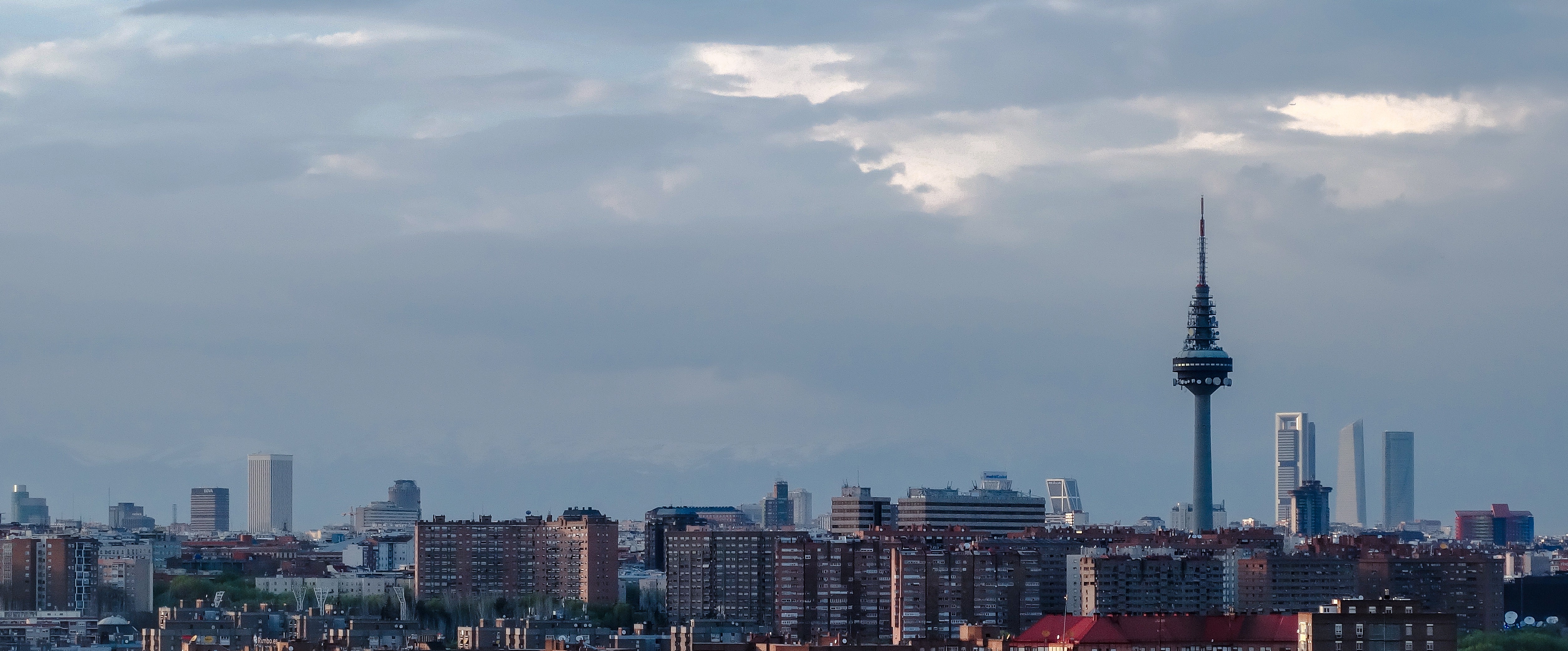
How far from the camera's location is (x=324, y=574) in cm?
18550

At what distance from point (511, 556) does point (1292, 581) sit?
50.5 m

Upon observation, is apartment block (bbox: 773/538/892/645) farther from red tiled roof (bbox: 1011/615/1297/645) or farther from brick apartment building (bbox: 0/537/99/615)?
brick apartment building (bbox: 0/537/99/615)

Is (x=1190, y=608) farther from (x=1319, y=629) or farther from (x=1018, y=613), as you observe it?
(x=1319, y=629)

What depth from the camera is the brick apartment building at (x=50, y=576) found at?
16288 centimetres

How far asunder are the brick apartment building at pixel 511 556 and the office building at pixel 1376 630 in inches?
3391

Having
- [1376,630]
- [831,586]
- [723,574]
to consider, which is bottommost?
[1376,630]

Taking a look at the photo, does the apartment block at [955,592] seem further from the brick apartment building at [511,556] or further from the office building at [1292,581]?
the brick apartment building at [511,556]

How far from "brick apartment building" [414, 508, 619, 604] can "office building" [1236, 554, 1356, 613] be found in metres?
38.5

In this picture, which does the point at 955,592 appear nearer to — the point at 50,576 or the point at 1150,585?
the point at 1150,585

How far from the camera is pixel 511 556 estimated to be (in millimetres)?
173375

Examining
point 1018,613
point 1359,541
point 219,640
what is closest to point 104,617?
point 219,640

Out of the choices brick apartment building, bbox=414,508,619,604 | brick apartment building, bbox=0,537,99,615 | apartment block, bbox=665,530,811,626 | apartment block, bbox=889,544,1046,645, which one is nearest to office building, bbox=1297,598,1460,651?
apartment block, bbox=889,544,1046,645

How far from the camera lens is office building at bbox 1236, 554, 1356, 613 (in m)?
141

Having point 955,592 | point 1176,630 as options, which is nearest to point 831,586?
point 955,592
